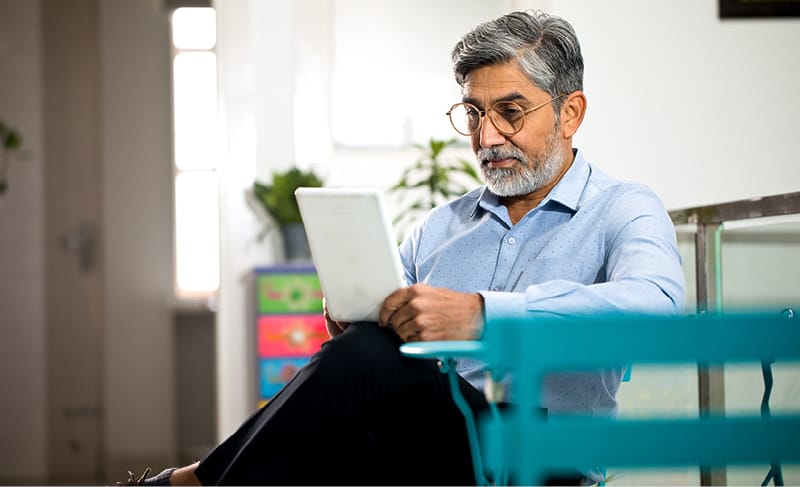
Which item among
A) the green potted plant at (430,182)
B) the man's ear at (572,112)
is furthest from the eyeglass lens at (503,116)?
the green potted plant at (430,182)

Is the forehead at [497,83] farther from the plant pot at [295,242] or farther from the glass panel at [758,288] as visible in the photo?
the plant pot at [295,242]

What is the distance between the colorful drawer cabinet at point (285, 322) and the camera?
3920 millimetres

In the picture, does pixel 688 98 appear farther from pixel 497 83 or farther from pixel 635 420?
pixel 635 420

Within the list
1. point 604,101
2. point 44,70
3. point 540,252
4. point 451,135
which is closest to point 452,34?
point 451,135

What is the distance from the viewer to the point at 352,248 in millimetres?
1612

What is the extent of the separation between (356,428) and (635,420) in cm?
68

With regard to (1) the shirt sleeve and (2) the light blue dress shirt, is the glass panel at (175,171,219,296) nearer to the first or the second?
(2) the light blue dress shirt

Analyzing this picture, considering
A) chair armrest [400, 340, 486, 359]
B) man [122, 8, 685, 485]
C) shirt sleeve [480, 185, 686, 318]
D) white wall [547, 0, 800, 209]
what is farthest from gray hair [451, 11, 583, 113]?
white wall [547, 0, 800, 209]

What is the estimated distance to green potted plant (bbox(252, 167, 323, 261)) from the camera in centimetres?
398

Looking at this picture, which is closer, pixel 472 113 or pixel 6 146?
pixel 472 113

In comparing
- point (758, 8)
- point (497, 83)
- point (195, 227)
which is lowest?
point (195, 227)

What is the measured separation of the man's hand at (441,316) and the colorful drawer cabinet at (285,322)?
235cm

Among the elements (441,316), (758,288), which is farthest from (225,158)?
(441,316)

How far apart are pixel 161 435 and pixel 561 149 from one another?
4184 mm
